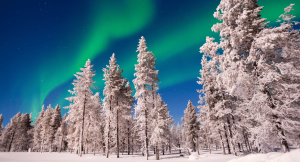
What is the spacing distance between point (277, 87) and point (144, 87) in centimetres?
1423

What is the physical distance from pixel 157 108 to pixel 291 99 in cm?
1388

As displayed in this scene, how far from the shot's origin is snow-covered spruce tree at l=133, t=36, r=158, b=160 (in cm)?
1900

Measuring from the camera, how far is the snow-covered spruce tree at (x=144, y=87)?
19.0m

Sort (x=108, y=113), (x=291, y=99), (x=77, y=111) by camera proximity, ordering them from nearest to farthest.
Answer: (x=291, y=99), (x=108, y=113), (x=77, y=111)

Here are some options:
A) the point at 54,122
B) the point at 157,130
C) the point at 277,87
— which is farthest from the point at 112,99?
the point at 54,122

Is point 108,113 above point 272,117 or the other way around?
above

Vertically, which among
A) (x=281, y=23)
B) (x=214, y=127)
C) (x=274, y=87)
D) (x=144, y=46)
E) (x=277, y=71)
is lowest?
(x=214, y=127)

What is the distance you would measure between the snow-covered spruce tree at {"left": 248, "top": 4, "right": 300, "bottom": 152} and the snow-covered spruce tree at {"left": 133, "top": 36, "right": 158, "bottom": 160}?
12244 millimetres

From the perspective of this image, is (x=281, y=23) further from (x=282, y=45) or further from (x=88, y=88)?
(x=88, y=88)

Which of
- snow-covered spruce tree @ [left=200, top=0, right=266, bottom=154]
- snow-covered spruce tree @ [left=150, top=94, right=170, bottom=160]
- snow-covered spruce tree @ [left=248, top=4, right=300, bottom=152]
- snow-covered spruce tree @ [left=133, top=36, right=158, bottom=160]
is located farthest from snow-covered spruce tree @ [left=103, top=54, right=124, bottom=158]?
snow-covered spruce tree @ [left=248, top=4, right=300, bottom=152]

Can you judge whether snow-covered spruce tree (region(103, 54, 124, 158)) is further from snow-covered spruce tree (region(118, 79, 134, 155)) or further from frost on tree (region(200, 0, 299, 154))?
frost on tree (region(200, 0, 299, 154))

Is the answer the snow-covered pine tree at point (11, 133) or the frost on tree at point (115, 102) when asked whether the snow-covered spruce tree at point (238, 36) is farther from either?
the snow-covered pine tree at point (11, 133)

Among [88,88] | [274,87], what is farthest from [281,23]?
[88,88]

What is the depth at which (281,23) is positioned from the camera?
31.9ft
